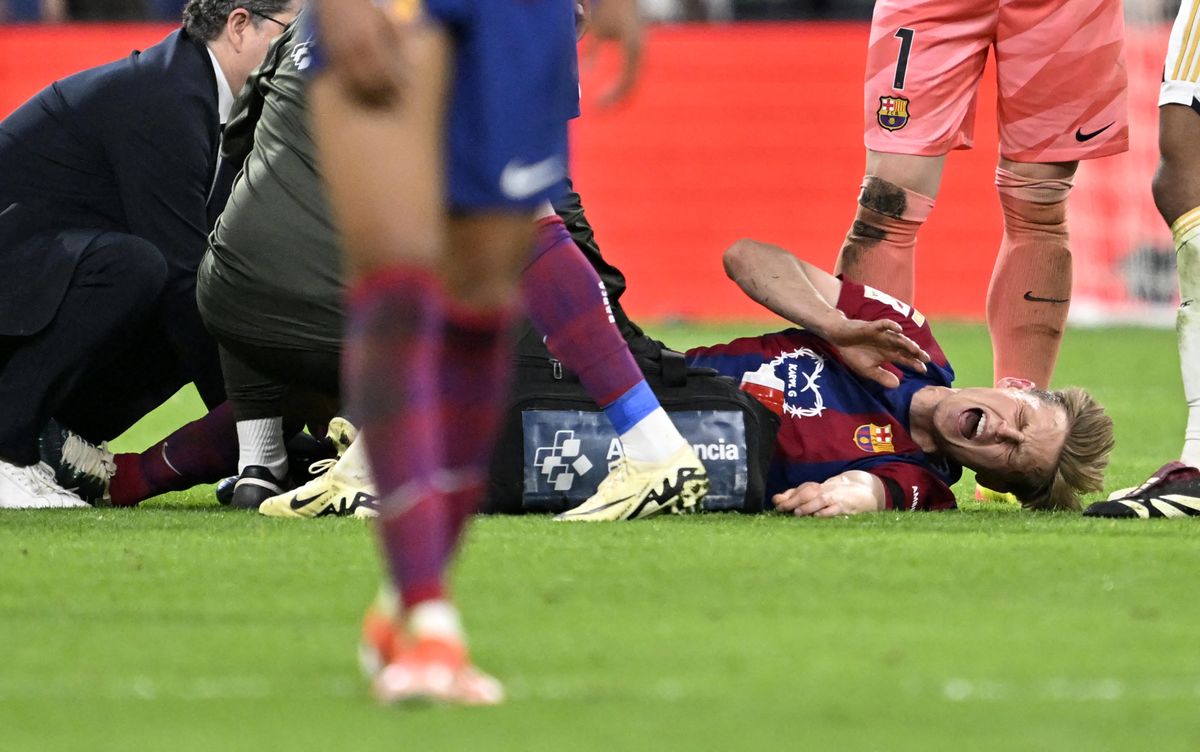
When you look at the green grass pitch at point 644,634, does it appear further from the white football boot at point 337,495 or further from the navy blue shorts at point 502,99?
the navy blue shorts at point 502,99

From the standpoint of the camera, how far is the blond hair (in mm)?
4410

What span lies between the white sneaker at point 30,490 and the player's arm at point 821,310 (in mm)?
1669

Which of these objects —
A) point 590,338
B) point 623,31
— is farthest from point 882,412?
point 623,31

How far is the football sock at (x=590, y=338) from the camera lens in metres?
3.87

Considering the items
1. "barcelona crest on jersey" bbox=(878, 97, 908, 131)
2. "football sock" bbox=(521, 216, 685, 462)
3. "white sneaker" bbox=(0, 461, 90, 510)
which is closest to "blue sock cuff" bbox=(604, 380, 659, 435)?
"football sock" bbox=(521, 216, 685, 462)

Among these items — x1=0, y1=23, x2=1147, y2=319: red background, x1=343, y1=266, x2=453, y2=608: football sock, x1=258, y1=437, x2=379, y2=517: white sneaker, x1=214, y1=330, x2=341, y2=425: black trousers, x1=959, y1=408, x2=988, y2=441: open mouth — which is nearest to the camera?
x1=343, y1=266, x2=453, y2=608: football sock

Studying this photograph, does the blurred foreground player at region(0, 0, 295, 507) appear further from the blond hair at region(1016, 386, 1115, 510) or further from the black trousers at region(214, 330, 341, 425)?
the blond hair at region(1016, 386, 1115, 510)

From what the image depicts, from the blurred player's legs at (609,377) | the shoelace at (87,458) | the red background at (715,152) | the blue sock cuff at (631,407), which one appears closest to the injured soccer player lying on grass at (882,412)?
the blurred player's legs at (609,377)

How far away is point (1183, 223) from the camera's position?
169 inches

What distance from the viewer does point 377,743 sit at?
1981 mm

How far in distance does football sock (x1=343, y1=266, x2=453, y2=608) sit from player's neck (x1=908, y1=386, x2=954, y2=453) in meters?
2.36

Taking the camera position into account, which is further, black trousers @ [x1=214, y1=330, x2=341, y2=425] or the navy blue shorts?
black trousers @ [x1=214, y1=330, x2=341, y2=425]

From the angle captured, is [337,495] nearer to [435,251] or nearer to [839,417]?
[839,417]

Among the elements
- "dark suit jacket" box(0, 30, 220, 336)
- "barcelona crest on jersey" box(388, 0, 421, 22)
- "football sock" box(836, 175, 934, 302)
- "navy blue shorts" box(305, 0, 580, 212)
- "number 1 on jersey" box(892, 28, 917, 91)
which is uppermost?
"barcelona crest on jersey" box(388, 0, 421, 22)
